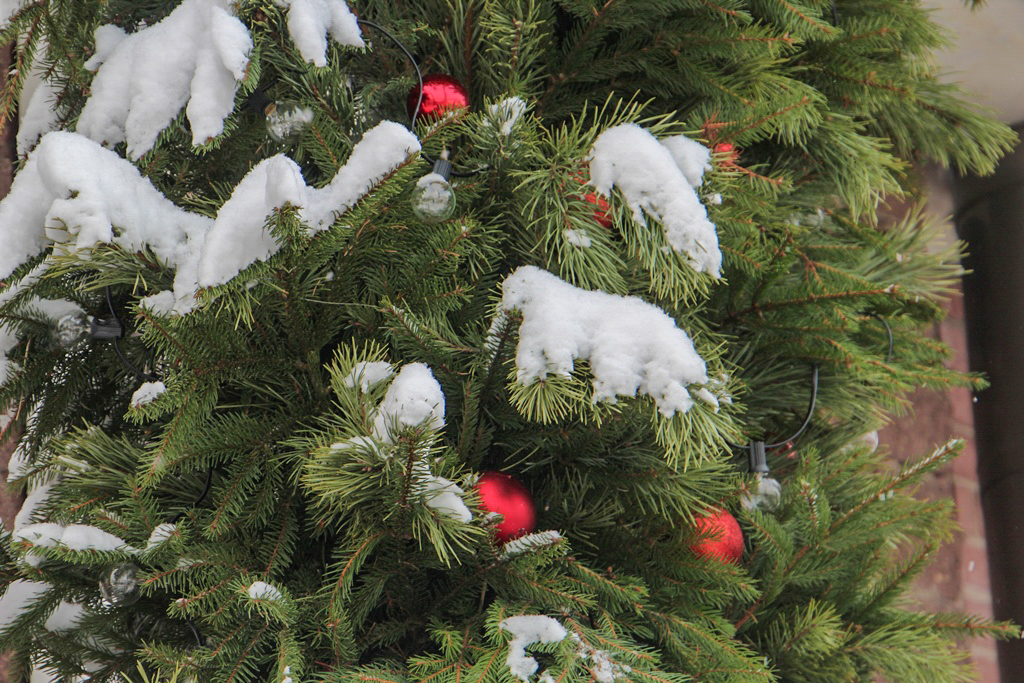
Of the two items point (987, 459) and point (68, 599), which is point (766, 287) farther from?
point (987, 459)

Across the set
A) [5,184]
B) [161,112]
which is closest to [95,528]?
[161,112]

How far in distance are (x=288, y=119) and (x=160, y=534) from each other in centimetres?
27

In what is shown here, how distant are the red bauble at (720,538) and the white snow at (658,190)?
22 centimetres

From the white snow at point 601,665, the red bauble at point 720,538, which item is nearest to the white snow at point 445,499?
the white snow at point 601,665

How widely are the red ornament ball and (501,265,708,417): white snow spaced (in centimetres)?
17

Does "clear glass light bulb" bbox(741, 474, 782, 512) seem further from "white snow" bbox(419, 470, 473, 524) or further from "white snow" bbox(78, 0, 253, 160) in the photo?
"white snow" bbox(78, 0, 253, 160)

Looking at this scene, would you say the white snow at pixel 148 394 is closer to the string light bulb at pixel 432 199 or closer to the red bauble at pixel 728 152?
the string light bulb at pixel 432 199

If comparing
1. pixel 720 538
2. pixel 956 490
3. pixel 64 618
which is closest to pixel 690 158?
pixel 720 538

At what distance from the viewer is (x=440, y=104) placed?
21.2 inches

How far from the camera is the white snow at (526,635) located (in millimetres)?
440

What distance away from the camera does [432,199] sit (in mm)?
446

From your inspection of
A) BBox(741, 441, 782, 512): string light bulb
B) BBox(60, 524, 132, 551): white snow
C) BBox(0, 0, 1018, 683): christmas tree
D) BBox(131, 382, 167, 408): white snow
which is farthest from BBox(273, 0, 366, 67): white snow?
BBox(741, 441, 782, 512): string light bulb

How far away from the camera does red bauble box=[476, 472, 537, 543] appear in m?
0.51

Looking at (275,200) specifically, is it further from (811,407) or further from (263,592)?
(811,407)
